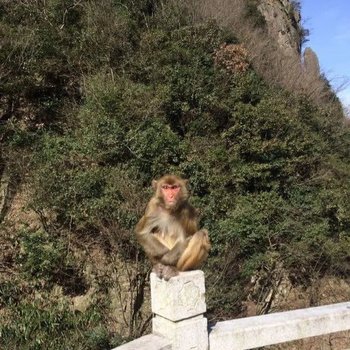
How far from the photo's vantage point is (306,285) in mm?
11891

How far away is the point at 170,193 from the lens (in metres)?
4.45

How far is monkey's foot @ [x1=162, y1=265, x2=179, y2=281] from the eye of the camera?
3.58 m

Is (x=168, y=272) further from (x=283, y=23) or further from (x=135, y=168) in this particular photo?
(x=283, y=23)

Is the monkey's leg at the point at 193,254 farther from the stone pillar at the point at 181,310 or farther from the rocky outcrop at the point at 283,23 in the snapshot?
the rocky outcrop at the point at 283,23

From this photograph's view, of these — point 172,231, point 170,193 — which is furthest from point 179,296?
point 170,193

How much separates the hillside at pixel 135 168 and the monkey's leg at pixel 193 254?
4120 mm

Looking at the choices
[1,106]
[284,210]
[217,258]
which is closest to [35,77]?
[1,106]

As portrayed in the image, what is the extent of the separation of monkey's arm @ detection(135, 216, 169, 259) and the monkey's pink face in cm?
25

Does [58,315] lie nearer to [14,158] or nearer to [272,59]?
[14,158]

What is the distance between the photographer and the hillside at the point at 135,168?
348 inches

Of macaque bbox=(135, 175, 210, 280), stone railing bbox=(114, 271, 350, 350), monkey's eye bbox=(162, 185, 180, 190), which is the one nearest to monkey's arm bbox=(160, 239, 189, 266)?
macaque bbox=(135, 175, 210, 280)

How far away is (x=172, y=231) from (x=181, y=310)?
1007mm

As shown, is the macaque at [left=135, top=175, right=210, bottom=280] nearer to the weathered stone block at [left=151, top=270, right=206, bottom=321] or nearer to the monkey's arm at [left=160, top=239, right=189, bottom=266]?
the monkey's arm at [left=160, top=239, right=189, bottom=266]

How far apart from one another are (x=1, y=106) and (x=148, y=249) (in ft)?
29.8
